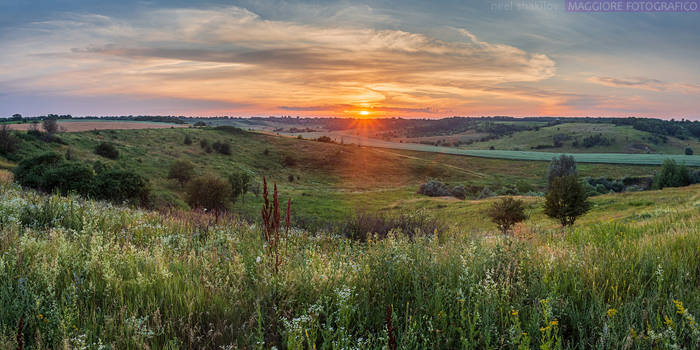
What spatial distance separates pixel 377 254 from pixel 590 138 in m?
185

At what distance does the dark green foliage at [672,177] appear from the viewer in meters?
72.6

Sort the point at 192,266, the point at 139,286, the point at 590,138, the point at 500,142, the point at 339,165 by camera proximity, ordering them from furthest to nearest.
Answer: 1. the point at 500,142
2. the point at 590,138
3. the point at 339,165
4. the point at 192,266
5. the point at 139,286

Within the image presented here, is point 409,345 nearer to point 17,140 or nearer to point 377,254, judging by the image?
point 377,254

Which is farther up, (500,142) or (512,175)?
(500,142)

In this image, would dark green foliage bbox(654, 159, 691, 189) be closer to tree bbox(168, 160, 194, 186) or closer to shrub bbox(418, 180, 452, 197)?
shrub bbox(418, 180, 452, 197)

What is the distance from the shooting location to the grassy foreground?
291 cm

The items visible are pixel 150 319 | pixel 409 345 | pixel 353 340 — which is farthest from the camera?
pixel 150 319

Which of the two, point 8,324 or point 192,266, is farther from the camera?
point 192,266

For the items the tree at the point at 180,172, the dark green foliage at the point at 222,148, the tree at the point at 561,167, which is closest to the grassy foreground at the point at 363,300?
the tree at the point at 180,172

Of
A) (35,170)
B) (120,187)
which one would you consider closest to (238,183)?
(120,187)

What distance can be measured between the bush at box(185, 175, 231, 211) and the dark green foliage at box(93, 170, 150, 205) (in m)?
7.69

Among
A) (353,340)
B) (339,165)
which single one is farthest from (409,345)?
(339,165)

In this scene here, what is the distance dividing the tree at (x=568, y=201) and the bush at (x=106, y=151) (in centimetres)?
7676

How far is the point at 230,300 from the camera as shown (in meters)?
3.41
